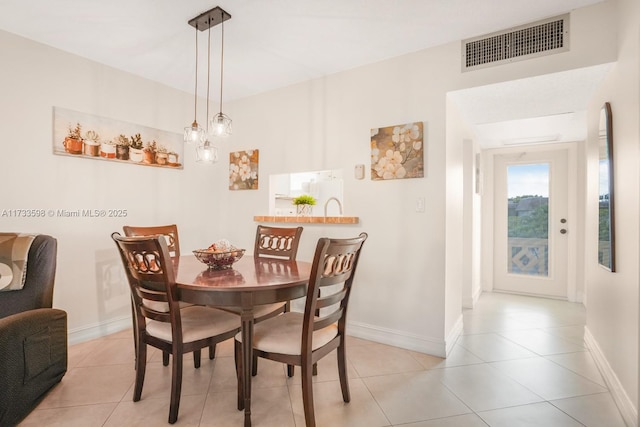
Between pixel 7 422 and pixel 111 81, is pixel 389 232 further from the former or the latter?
pixel 111 81

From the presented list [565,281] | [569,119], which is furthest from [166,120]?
[565,281]

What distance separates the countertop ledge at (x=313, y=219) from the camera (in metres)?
2.96

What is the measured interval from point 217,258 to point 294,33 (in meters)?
1.72

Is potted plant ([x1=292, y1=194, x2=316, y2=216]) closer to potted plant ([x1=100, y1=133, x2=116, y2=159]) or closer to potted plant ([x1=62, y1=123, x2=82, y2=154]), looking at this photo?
potted plant ([x1=100, y1=133, x2=116, y2=159])

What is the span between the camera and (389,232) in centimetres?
280

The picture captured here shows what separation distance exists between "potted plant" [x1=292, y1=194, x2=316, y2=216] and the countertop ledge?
0.66 ft

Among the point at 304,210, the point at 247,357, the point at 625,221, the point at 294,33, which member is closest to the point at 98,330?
the point at 247,357

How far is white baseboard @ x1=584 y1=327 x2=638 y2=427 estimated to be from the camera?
1664 millimetres

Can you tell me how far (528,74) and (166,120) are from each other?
3286 mm

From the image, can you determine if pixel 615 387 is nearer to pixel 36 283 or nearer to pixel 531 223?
pixel 531 223

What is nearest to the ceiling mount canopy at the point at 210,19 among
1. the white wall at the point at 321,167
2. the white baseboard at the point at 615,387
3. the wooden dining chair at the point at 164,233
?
the white wall at the point at 321,167

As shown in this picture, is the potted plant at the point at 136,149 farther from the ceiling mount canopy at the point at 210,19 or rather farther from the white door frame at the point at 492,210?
the white door frame at the point at 492,210

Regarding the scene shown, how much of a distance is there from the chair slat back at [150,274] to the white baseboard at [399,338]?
177 cm

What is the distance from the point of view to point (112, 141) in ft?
9.82
